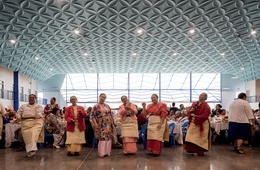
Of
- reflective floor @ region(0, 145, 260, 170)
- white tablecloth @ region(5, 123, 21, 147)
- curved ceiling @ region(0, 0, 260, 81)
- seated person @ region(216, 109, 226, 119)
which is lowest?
reflective floor @ region(0, 145, 260, 170)

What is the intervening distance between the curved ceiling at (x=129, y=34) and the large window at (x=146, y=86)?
253 inches

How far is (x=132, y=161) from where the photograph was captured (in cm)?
487

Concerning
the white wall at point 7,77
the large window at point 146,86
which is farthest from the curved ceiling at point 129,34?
the large window at point 146,86

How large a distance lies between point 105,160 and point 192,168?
1.82 m

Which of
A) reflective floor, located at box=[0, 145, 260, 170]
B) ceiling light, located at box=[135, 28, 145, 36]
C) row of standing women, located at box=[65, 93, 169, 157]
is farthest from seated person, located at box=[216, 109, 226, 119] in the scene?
ceiling light, located at box=[135, 28, 145, 36]

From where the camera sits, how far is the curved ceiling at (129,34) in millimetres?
9172

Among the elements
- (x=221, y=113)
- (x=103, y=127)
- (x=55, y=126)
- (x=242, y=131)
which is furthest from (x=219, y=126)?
(x=55, y=126)

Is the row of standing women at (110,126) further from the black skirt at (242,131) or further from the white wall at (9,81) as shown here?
the white wall at (9,81)

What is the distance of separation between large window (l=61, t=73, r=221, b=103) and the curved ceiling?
21.1 ft

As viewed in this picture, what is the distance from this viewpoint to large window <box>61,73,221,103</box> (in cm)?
2622

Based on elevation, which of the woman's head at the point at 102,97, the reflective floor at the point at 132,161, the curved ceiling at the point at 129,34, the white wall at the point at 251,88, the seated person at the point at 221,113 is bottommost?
the reflective floor at the point at 132,161

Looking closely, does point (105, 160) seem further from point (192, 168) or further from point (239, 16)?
point (239, 16)

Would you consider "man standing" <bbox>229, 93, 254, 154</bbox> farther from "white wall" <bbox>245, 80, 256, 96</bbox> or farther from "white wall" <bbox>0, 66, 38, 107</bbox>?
"white wall" <bbox>245, 80, 256, 96</bbox>

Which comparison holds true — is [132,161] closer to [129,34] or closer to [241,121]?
[241,121]
